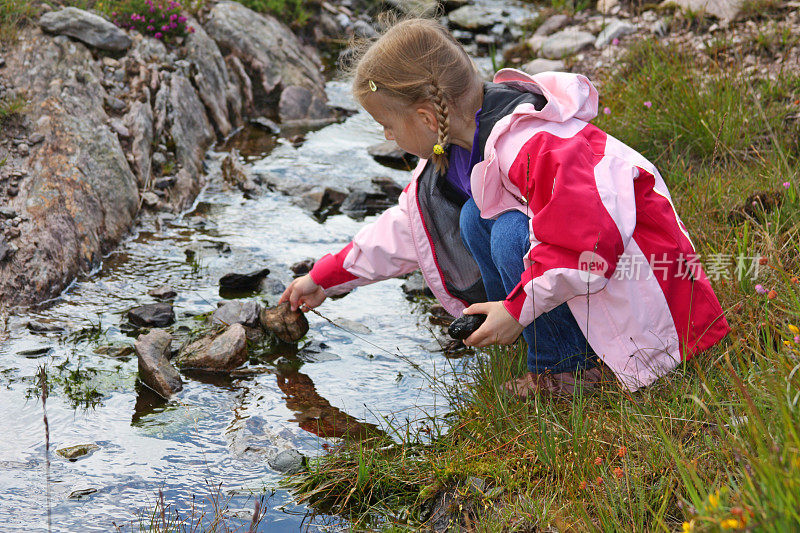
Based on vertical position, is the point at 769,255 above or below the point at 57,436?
above

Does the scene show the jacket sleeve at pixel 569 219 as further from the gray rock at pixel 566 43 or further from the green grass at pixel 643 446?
the gray rock at pixel 566 43

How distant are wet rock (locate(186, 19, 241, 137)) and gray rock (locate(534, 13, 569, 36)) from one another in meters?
4.30

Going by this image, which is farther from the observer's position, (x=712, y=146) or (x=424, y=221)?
(x=712, y=146)

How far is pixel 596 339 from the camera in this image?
9.52 feet

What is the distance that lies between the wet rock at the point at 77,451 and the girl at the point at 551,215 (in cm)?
153

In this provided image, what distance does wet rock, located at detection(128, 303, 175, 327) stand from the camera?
3.93 metres

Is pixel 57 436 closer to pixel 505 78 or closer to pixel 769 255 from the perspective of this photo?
pixel 505 78

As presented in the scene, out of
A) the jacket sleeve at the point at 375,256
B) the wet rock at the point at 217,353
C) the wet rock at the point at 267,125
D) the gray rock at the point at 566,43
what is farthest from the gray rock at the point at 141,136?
the gray rock at the point at 566,43

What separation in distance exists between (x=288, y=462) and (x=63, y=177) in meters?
2.83

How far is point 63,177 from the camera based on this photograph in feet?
15.6

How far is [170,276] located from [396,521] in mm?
2464

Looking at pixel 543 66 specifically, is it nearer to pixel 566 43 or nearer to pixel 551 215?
pixel 566 43

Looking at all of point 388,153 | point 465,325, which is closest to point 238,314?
point 465,325

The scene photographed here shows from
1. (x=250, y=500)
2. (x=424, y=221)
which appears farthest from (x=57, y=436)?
(x=424, y=221)
